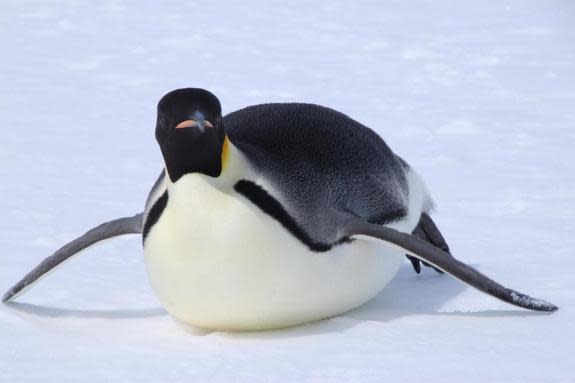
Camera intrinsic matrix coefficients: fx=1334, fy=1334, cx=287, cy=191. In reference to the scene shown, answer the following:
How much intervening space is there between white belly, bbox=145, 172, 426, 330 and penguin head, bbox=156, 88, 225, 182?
0.04 m

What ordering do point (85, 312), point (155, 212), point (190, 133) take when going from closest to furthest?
point (190, 133) → point (155, 212) → point (85, 312)

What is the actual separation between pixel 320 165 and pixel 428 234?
2.92ft

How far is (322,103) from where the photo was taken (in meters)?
7.23

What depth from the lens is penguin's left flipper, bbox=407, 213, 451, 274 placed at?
445 centimetres

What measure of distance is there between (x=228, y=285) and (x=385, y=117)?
11.7 ft

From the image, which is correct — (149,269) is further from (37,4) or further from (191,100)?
(37,4)

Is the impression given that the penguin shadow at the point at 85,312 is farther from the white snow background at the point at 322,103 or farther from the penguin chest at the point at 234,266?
the penguin chest at the point at 234,266

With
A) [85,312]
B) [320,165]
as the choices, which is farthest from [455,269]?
[85,312]

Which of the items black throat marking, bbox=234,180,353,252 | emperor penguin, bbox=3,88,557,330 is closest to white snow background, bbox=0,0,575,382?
emperor penguin, bbox=3,88,557,330

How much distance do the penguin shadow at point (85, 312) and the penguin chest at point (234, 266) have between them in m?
0.33

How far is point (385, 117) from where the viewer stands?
6848 millimetres

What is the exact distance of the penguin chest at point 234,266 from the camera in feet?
11.0

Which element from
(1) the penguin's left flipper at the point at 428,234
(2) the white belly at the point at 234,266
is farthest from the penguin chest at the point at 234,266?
(1) the penguin's left flipper at the point at 428,234

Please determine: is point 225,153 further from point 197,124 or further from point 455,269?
point 455,269
